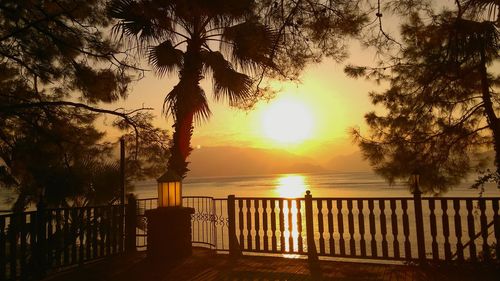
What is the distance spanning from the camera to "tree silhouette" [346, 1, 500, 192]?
22.5ft

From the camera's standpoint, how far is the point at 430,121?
744 cm

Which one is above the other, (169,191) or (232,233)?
(169,191)

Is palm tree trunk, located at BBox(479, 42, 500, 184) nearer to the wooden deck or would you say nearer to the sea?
the sea

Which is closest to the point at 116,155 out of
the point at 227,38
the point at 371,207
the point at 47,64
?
the point at 47,64

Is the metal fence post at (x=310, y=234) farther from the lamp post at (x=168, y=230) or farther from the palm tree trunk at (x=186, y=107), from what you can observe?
the palm tree trunk at (x=186, y=107)

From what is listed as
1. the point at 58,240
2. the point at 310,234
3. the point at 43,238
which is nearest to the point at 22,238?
the point at 43,238

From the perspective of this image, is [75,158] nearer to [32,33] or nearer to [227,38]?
[32,33]

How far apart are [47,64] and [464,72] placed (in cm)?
758

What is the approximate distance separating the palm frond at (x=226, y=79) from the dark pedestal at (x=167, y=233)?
9.96 ft

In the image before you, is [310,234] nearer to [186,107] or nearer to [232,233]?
→ [232,233]

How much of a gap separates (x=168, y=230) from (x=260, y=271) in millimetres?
1894

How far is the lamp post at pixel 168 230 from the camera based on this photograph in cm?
645

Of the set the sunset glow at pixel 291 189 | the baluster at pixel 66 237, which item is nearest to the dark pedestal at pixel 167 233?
the baluster at pixel 66 237

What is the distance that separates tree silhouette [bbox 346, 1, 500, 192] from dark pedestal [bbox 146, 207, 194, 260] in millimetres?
4059
